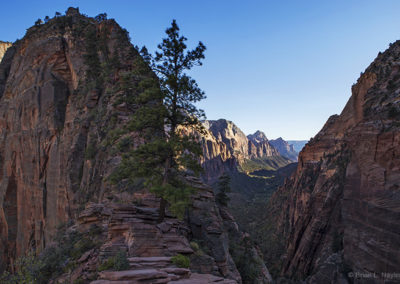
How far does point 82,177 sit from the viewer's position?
25.4 m

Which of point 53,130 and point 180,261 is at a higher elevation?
point 53,130

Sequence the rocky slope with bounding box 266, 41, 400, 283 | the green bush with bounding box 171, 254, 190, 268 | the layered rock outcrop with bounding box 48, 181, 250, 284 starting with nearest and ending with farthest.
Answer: the layered rock outcrop with bounding box 48, 181, 250, 284, the green bush with bounding box 171, 254, 190, 268, the rocky slope with bounding box 266, 41, 400, 283

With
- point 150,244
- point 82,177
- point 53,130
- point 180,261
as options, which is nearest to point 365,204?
point 180,261

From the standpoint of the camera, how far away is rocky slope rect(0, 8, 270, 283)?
37.7 feet

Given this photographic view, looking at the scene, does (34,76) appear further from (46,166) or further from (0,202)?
(0,202)

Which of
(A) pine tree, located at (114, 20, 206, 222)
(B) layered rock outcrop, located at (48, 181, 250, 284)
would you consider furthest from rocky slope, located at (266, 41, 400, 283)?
(A) pine tree, located at (114, 20, 206, 222)

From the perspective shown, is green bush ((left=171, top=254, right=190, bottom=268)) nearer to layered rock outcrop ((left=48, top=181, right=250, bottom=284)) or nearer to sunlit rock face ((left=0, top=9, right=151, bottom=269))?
layered rock outcrop ((left=48, top=181, right=250, bottom=284))

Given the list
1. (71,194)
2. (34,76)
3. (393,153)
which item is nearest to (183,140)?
(393,153)

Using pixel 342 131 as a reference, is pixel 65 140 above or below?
below

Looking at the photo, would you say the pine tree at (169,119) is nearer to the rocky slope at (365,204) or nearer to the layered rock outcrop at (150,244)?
the layered rock outcrop at (150,244)

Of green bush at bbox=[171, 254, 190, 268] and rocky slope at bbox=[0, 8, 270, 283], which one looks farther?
rocky slope at bbox=[0, 8, 270, 283]

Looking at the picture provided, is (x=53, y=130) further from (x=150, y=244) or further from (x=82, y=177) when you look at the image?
(x=150, y=244)

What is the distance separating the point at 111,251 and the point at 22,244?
38127mm

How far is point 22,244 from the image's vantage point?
3647cm
